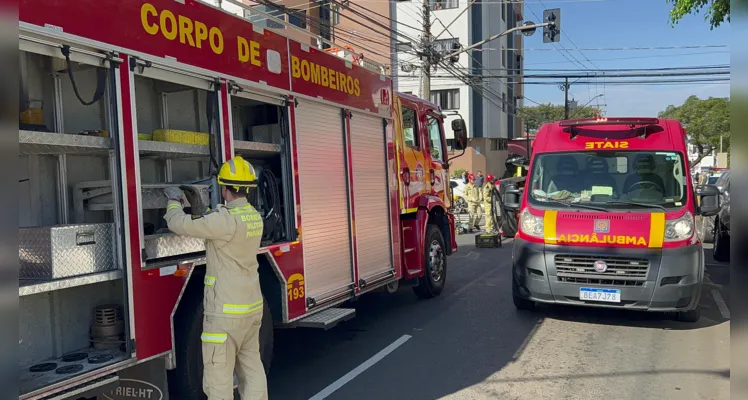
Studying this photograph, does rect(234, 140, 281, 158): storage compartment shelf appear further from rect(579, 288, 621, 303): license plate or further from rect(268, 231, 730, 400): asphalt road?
rect(579, 288, 621, 303): license plate

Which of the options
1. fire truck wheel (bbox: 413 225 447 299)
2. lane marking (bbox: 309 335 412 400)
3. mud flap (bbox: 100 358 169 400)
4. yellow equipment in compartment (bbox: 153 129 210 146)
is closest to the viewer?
mud flap (bbox: 100 358 169 400)

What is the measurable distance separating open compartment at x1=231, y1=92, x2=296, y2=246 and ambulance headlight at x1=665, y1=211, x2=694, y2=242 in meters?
4.14

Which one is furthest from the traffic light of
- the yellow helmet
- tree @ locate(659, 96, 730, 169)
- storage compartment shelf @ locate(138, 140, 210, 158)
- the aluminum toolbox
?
tree @ locate(659, 96, 730, 169)

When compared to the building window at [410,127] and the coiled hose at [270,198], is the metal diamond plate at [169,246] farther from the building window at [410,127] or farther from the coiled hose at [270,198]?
the building window at [410,127]

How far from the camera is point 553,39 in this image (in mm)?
16859

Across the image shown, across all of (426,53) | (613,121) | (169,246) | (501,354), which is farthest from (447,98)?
(169,246)

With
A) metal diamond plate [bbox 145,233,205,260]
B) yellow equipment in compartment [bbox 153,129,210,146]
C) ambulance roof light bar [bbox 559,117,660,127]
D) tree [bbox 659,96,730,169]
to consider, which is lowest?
metal diamond plate [bbox 145,233,205,260]

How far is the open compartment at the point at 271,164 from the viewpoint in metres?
4.86

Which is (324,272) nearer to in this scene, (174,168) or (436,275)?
(174,168)

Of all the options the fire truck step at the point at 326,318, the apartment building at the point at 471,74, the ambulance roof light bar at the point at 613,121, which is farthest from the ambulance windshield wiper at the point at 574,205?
the apartment building at the point at 471,74

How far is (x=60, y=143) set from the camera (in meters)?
3.06

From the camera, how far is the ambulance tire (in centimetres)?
385

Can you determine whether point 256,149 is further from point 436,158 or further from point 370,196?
point 436,158

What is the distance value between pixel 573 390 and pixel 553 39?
47.0 feet
